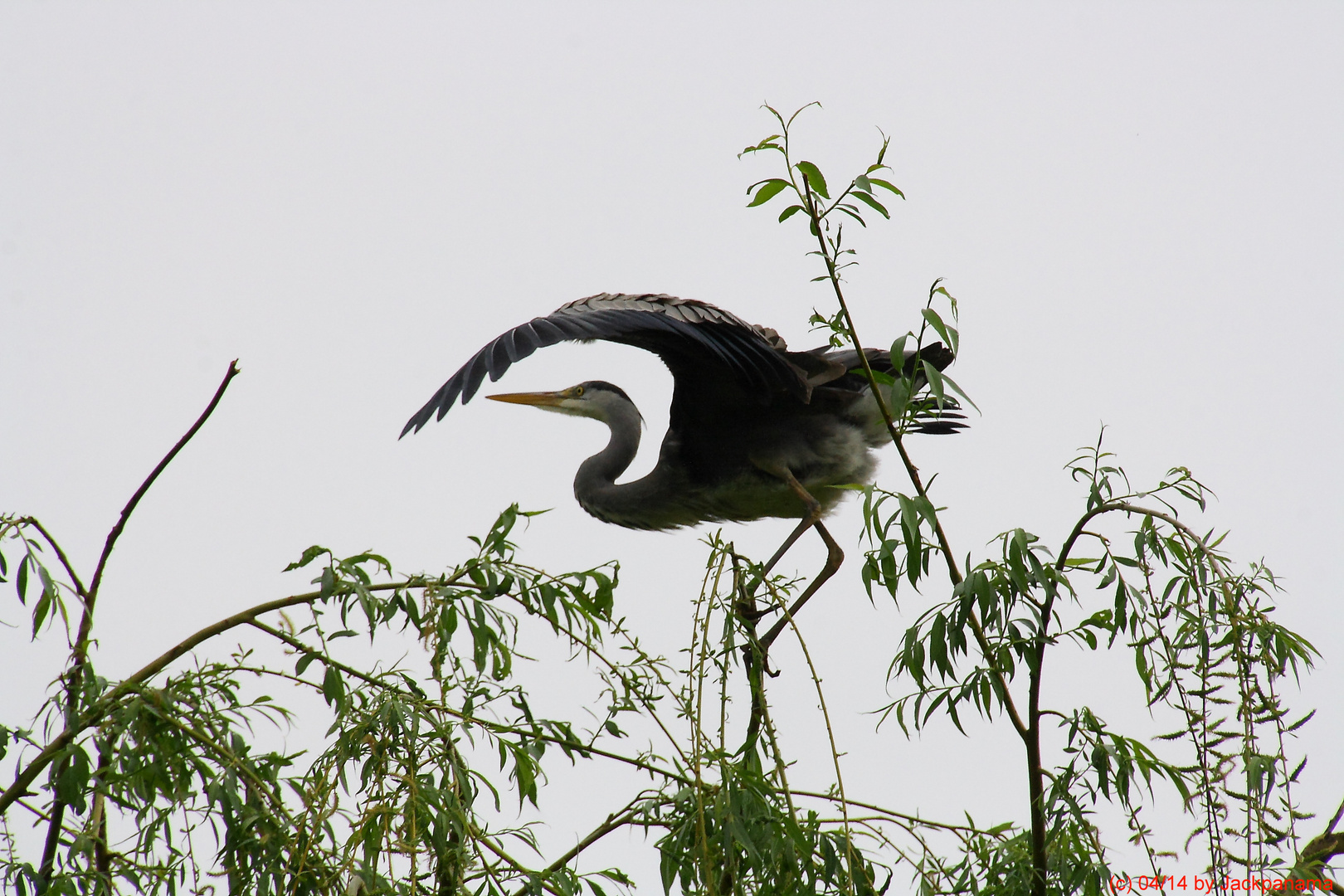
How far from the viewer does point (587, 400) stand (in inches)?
219

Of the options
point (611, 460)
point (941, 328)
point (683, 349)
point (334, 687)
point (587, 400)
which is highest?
point (587, 400)

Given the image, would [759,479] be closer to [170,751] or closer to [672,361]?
[672,361]

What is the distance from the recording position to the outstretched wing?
306cm

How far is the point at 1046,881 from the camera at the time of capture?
2.15 meters

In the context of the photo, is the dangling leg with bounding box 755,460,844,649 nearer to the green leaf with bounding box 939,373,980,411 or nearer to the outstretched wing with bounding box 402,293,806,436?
the outstretched wing with bounding box 402,293,806,436

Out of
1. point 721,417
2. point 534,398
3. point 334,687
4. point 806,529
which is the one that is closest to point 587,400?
point 534,398

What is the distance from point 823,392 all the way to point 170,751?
2941 mm

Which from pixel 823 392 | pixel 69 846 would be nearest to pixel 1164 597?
pixel 69 846

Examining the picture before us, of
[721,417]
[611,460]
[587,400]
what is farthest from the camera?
[587,400]

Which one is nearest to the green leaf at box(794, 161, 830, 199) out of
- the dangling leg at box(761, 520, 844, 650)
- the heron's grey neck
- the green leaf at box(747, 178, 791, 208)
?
the green leaf at box(747, 178, 791, 208)

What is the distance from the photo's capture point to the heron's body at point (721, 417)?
3.84 meters

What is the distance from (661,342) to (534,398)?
4.62 feet

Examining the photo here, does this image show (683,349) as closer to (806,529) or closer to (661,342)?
(661,342)

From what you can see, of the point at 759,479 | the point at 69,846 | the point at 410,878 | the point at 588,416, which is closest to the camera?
the point at 410,878
